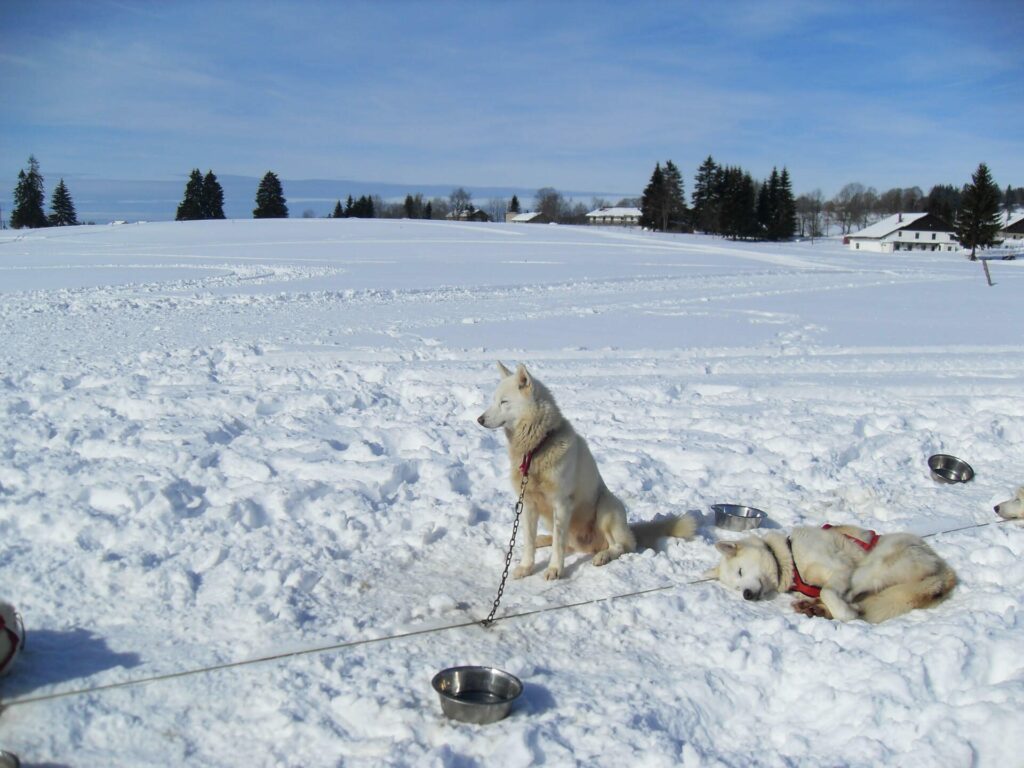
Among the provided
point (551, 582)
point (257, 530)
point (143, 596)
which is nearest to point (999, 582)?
point (551, 582)

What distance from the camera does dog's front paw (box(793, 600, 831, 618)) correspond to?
190 inches

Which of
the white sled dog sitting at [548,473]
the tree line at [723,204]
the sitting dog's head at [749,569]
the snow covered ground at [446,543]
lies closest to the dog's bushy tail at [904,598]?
the snow covered ground at [446,543]

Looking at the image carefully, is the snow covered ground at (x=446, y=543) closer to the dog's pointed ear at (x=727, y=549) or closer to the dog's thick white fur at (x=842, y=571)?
the dog's thick white fur at (x=842, y=571)

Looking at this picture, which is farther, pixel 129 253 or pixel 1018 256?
pixel 1018 256

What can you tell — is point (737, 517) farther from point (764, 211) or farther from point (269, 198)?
point (269, 198)

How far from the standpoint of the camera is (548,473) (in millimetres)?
5414

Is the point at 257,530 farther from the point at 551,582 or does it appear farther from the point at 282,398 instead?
the point at 282,398

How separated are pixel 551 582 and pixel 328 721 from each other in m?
2.06

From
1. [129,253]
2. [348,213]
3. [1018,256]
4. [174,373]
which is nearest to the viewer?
[174,373]

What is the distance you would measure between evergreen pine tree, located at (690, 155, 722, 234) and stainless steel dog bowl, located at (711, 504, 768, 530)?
74.7m

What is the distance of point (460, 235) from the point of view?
49094mm

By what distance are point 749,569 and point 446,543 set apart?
2195 mm

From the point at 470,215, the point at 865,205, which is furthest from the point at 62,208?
the point at 865,205

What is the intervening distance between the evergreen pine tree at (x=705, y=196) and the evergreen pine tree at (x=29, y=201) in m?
65.4
